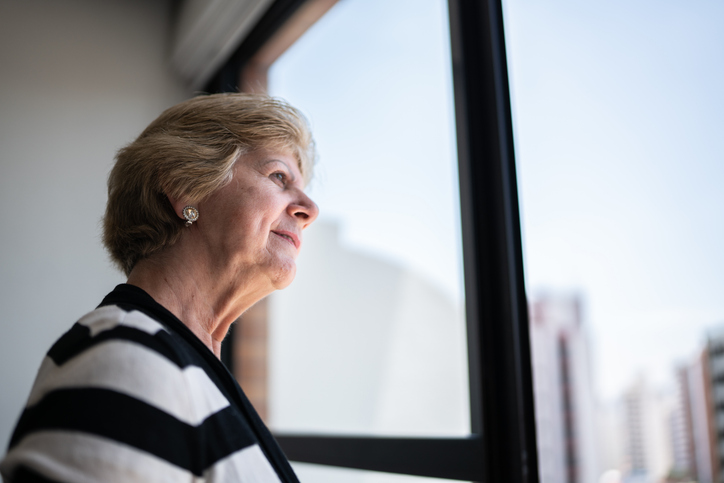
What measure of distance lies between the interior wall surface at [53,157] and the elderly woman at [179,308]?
4.52 feet

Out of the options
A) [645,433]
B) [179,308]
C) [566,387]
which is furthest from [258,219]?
[566,387]

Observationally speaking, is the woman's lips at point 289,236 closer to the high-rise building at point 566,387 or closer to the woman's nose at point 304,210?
the woman's nose at point 304,210

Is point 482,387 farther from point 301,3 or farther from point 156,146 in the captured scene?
point 301,3

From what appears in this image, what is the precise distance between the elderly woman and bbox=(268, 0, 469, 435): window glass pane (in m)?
0.83

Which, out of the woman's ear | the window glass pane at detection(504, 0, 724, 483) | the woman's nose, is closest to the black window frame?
the window glass pane at detection(504, 0, 724, 483)

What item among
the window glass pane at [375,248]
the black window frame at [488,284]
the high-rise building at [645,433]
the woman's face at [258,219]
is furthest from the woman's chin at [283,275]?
the window glass pane at [375,248]

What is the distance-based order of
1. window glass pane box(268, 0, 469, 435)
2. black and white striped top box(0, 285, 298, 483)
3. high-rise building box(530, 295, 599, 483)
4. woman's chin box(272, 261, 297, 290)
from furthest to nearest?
window glass pane box(268, 0, 469, 435) < high-rise building box(530, 295, 599, 483) < woman's chin box(272, 261, 297, 290) < black and white striped top box(0, 285, 298, 483)

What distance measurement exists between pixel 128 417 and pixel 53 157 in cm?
205

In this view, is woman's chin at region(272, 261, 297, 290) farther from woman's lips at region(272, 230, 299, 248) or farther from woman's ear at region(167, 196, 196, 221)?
woman's ear at region(167, 196, 196, 221)

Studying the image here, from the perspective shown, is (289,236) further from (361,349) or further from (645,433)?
(361,349)

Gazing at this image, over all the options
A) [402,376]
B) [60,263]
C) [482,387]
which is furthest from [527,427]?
[60,263]

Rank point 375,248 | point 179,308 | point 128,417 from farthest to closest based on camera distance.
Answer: point 375,248, point 179,308, point 128,417

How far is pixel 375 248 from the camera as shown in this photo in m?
2.26

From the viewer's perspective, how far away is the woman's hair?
98cm
